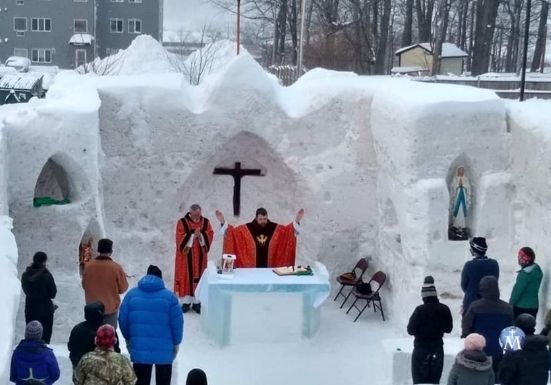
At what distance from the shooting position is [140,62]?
30.2 m

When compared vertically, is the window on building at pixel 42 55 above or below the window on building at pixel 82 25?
Result: below

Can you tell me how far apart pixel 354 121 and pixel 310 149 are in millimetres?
765

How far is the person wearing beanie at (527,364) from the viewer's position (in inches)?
265

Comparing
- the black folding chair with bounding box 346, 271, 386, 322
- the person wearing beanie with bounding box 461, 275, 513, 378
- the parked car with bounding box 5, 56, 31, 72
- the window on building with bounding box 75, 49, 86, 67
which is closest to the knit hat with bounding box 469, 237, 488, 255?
the person wearing beanie with bounding box 461, 275, 513, 378

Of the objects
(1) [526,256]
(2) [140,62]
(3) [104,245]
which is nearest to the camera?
(3) [104,245]

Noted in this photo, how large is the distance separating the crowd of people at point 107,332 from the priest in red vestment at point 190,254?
106 inches

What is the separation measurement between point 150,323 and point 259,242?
13.7 ft

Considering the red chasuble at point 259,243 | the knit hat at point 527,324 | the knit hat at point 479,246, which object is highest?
the knit hat at point 479,246

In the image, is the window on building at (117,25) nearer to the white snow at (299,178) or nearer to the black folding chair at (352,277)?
the white snow at (299,178)

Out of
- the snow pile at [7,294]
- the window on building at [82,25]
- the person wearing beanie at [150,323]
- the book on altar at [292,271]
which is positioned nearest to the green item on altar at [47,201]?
the snow pile at [7,294]

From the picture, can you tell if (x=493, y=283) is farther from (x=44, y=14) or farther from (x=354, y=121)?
(x=44, y=14)

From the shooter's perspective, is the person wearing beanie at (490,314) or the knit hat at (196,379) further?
the person wearing beanie at (490,314)

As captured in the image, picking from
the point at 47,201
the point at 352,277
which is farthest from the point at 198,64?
the point at 47,201

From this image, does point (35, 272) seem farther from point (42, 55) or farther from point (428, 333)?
point (42, 55)
